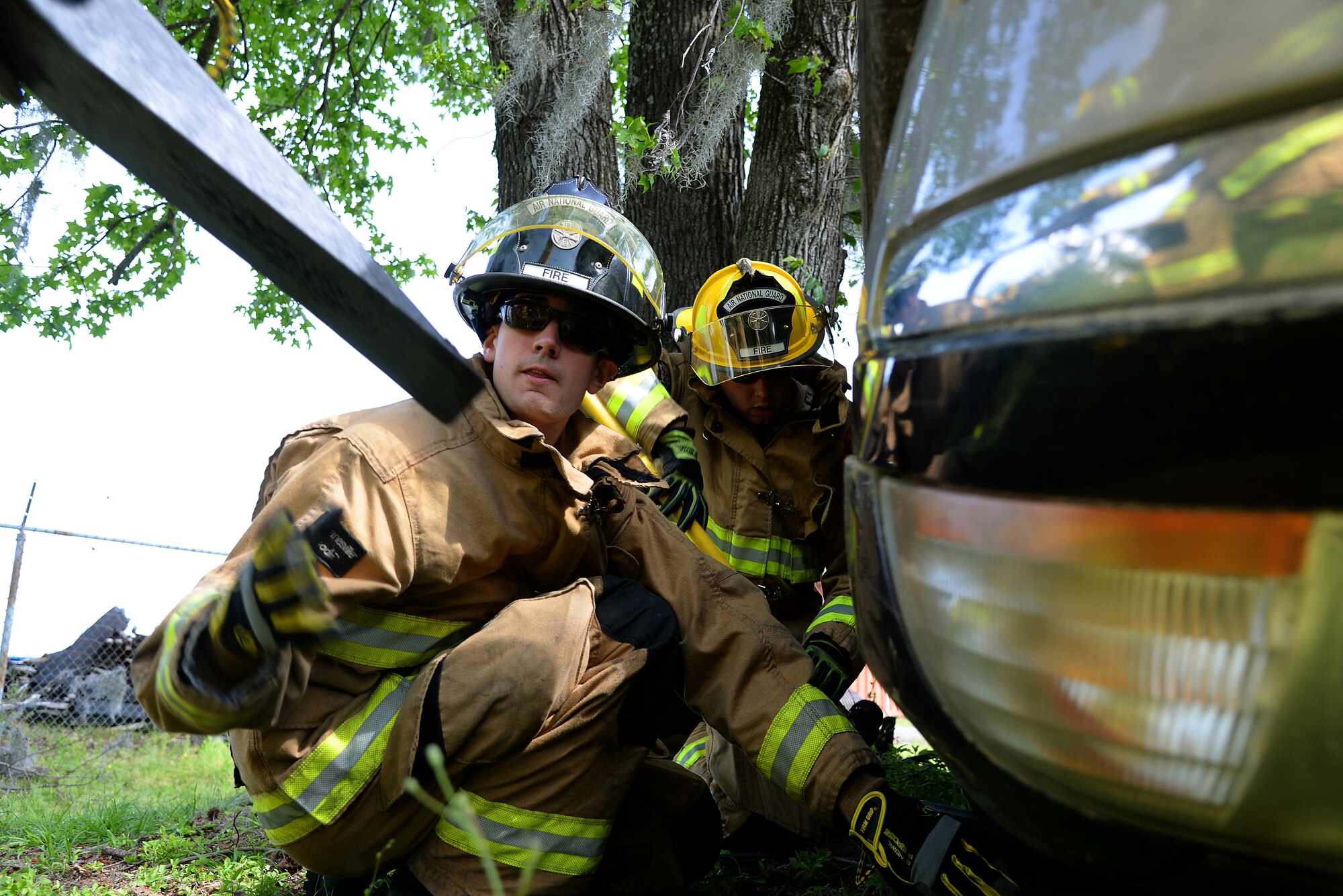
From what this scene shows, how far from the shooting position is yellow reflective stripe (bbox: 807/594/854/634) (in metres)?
2.90

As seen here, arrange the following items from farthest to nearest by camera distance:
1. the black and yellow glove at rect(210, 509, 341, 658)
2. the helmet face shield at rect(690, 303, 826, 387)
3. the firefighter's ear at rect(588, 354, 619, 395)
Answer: the helmet face shield at rect(690, 303, 826, 387) → the firefighter's ear at rect(588, 354, 619, 395) → the black and yellow glove at rect(210, 509, 341, 658)

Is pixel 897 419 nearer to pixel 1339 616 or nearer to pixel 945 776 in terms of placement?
pixel 1339 616

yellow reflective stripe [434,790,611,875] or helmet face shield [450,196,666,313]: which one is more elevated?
helmet face shield [450,196,666,313]

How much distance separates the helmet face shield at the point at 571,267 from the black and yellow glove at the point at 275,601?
128 cm

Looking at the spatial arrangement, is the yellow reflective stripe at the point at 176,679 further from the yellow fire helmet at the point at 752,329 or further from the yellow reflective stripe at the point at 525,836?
the yellow fire helmet at the point at 752,329

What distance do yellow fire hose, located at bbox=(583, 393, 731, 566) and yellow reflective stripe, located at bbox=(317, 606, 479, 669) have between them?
1.19 m

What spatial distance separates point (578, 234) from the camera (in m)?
2.69

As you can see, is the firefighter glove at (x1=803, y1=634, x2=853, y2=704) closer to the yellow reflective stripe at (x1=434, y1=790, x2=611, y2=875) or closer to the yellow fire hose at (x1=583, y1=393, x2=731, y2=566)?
the yellow fire hose at (x1=583, y1=393, x2=731, y2=566)

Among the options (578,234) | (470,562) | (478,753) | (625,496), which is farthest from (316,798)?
(578,234)

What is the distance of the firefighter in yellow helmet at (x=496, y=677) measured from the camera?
74.2 inches

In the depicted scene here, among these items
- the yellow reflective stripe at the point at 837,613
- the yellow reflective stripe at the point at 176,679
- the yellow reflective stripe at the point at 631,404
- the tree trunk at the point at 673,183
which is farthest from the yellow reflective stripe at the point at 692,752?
the tree trunk at the point at 673,183

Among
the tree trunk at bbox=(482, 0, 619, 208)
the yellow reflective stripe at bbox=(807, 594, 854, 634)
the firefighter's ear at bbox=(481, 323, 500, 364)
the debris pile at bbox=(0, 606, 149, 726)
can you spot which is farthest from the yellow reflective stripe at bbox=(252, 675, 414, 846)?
the debris pile at bbox=(0, 606, 149, 726)

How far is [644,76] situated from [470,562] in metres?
3.64

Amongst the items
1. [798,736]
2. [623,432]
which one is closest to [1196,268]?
[798,736]
